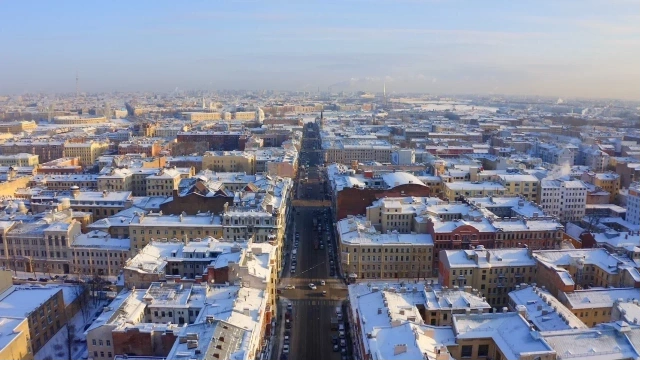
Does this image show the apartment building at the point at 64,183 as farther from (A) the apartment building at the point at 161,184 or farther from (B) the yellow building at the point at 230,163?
(B) the yellow building at the point at 230,163

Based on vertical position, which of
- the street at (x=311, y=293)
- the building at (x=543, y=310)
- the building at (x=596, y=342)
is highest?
the building at (x=596, y=342)

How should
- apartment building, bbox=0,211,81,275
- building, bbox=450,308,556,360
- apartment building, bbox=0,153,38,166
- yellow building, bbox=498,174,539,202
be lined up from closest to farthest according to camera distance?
building, bbox=450,308,556,360
apartment building, bbox=0,211,81,275
yellow building, bbox=498,174,539,202
apartment building, bbox=0,153,38,166

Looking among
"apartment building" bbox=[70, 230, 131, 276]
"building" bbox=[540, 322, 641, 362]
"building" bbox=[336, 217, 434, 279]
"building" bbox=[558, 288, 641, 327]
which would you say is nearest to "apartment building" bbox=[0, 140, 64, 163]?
"apartment building" bbox=[70, 230, 131, 276]

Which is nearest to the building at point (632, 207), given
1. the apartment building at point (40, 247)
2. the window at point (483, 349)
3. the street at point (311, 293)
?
the street at point (311, 293)

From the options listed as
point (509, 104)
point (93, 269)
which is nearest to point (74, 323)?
point (93, 269)

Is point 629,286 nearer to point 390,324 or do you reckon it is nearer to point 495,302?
point 495,302

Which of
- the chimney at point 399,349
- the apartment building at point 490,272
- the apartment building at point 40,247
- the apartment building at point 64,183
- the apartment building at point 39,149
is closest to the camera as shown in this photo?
A: the chimney at point 399,349

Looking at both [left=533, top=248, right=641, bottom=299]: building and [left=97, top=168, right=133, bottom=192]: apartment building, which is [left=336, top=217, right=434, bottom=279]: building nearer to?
[left=533, top=248, right=641, bottom=299]: building

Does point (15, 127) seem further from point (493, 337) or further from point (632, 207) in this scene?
point (493, 337)
